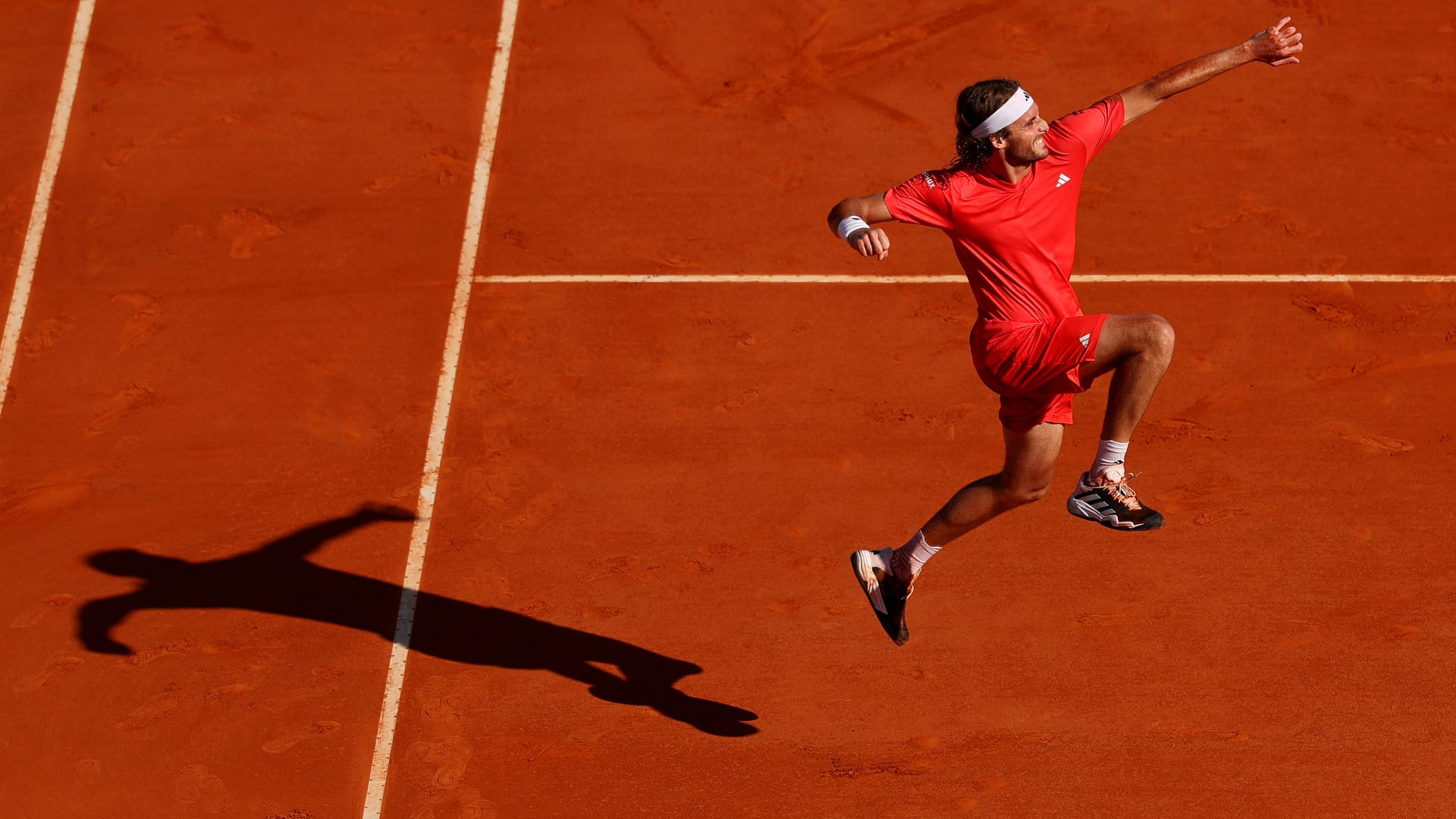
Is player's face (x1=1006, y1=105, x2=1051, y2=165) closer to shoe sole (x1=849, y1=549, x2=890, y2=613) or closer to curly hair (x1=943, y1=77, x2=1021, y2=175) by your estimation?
curly hair (x1=943, y1=77, x2=1021, y2=175)

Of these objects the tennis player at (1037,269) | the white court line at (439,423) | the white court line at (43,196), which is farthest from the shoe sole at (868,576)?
the white court line at (43,196)

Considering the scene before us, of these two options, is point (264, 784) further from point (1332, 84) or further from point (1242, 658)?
point (1332, 84)

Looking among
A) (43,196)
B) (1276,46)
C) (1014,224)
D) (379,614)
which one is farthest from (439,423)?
(1276,46)

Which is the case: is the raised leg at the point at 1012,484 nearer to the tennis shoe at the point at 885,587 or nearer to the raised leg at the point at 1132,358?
the raised leg at the point at 1132,358

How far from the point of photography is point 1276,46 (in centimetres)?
656

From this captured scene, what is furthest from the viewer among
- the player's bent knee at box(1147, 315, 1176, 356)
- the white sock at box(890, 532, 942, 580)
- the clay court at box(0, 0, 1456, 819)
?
the clay court at box(0, 0, 1456, 819)

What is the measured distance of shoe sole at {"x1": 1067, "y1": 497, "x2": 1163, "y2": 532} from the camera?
665 cm

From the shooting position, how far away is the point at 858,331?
10266 mm

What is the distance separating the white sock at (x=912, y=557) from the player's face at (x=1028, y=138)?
191 cm

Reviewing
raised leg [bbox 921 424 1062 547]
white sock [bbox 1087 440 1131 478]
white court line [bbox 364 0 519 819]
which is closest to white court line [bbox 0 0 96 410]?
white court line [bbox 364 0 519 819]

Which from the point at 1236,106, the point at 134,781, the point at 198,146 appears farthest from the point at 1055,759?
the point at 198,146

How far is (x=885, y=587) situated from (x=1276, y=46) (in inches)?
126

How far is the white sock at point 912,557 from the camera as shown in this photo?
7.27m

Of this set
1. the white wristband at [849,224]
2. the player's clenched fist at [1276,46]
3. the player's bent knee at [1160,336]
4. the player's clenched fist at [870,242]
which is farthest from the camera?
the player's clenched fist at [1276,46]
